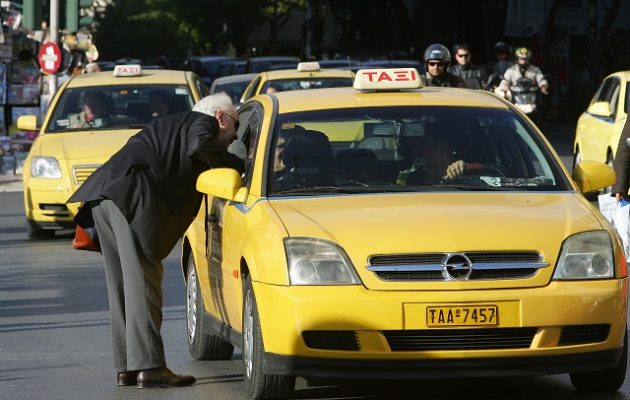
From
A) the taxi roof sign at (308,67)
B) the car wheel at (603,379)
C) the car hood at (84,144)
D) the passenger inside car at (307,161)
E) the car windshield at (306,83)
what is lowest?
the car windshield at (306,83)

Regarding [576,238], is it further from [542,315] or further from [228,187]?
[228,187]

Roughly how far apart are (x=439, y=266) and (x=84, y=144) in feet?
33.0

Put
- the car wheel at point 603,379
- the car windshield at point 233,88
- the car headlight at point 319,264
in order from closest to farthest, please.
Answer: the car headlight at point 319,264 → the car wheel at point 603,379 → the car windshield at point 233,88

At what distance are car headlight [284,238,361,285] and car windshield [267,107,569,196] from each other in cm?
84

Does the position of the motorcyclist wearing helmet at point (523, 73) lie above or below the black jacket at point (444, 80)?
below

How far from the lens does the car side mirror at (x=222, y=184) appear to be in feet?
28.5

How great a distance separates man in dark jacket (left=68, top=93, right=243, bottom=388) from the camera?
29.2ft

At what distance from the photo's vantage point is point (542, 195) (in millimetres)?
8797

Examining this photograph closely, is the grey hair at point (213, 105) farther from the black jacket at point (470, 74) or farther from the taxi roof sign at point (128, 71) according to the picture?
the taxi roof sign at point (128, 71)

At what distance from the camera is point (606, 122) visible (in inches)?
781

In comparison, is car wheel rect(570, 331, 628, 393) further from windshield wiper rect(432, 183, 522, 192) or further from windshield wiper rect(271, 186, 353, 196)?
windshield wiper rect(271, 186, 353, 196)

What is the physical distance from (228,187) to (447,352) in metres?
1.52

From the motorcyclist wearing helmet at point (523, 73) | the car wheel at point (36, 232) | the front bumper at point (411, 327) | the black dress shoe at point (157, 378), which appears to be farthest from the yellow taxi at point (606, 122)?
the front bumper at point (411, 327)

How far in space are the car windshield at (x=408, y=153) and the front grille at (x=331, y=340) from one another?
106 cm
